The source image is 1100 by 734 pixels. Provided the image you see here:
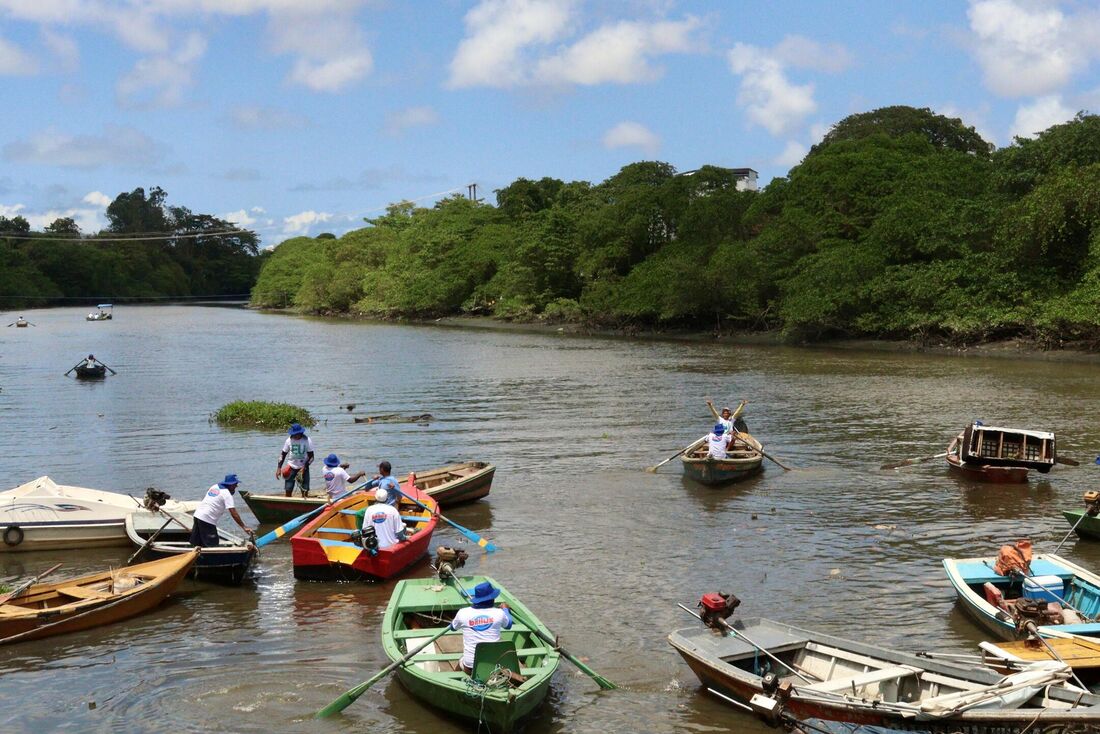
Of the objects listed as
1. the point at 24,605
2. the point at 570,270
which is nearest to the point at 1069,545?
the point at 24,605

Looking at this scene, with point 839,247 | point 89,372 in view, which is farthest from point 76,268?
point 839,247

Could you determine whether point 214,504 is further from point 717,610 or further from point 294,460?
point 717,610

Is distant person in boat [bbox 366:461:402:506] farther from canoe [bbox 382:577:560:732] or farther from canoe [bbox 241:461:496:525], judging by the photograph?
canoe [bbox 382:577:560:732]

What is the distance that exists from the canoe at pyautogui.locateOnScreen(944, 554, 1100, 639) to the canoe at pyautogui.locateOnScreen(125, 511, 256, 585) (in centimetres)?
1136

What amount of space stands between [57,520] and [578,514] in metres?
10.5

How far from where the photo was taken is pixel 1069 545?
1875 centimetres

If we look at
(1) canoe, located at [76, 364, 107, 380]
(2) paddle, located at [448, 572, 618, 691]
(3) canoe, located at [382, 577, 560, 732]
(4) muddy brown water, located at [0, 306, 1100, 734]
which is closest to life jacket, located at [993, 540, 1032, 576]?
(4) muddy brown water, located at [0, 306, 1100, 734]

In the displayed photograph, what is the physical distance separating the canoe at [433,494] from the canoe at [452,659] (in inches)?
235

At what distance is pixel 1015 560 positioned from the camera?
47.7 ft

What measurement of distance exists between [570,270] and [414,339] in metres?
19.6

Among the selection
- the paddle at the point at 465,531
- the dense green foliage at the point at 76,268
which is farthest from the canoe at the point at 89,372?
the dense green foliage at the point at 76,268

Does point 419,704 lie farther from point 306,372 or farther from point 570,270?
point 570,270

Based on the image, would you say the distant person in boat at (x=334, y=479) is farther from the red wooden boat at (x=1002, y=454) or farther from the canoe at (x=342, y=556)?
the red wooden boat at (x=1002, y=454)

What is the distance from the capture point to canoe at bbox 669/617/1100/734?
10.2m
